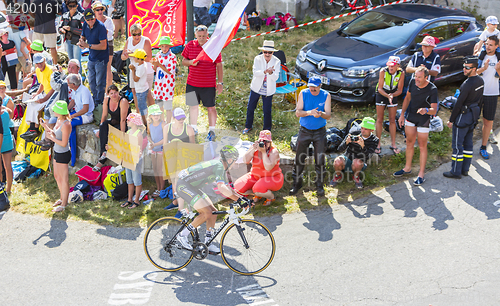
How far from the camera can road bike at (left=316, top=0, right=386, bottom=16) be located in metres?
16.2

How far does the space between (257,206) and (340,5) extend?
37.2 ft

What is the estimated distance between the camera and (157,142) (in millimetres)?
7957

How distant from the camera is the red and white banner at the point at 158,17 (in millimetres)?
8500

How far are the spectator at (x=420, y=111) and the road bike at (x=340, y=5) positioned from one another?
9038mm

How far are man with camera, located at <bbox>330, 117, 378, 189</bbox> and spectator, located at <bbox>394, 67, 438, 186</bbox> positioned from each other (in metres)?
0.65

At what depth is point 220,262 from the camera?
6457 millimetres

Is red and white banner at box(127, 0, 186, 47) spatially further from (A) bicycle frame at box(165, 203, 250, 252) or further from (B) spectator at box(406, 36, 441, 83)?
(B) spectator at box(406, 36, 441, 83)

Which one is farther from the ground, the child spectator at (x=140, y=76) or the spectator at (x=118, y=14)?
the spectator at (x=118, y=14)

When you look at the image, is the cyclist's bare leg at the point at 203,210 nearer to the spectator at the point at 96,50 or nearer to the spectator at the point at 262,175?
the spectator at the point at 262,175

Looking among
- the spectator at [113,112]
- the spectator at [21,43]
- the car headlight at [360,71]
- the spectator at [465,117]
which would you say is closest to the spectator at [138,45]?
the spectator at [113,112]

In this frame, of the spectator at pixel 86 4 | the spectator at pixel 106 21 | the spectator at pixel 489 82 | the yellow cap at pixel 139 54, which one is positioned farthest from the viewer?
the spectator at pixel 86 4

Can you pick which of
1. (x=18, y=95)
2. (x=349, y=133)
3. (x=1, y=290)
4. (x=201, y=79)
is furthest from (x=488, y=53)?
(x=18, y=95)

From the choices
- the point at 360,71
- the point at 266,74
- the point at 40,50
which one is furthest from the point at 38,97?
the point at 360,71

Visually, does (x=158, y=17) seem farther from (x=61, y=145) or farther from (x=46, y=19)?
(x=46, y=19)
